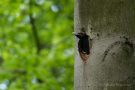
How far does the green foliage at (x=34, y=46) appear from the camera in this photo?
5004mm

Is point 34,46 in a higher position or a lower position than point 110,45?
higher

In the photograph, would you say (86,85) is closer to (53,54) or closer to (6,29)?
(53,54)

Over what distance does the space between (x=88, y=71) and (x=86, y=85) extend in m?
0.03

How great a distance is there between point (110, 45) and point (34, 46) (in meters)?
5.31

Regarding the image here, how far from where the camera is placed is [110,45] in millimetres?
961

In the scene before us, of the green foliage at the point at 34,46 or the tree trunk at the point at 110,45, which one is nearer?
the tree trunk at the point at 110,45

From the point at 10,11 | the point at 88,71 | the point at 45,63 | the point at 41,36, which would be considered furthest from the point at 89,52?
the point at 41,36

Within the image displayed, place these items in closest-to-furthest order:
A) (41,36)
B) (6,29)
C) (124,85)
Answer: (124,85), (6,29), (41,36)

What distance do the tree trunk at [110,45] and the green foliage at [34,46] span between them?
3.73 meters

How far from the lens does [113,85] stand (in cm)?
94

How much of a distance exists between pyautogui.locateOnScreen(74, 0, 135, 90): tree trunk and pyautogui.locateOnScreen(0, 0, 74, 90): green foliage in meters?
3.73

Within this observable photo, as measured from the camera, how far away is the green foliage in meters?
5.00

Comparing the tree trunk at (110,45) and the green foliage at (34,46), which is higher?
the green foliage at (34,46)

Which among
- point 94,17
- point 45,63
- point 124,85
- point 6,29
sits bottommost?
point 124,85
